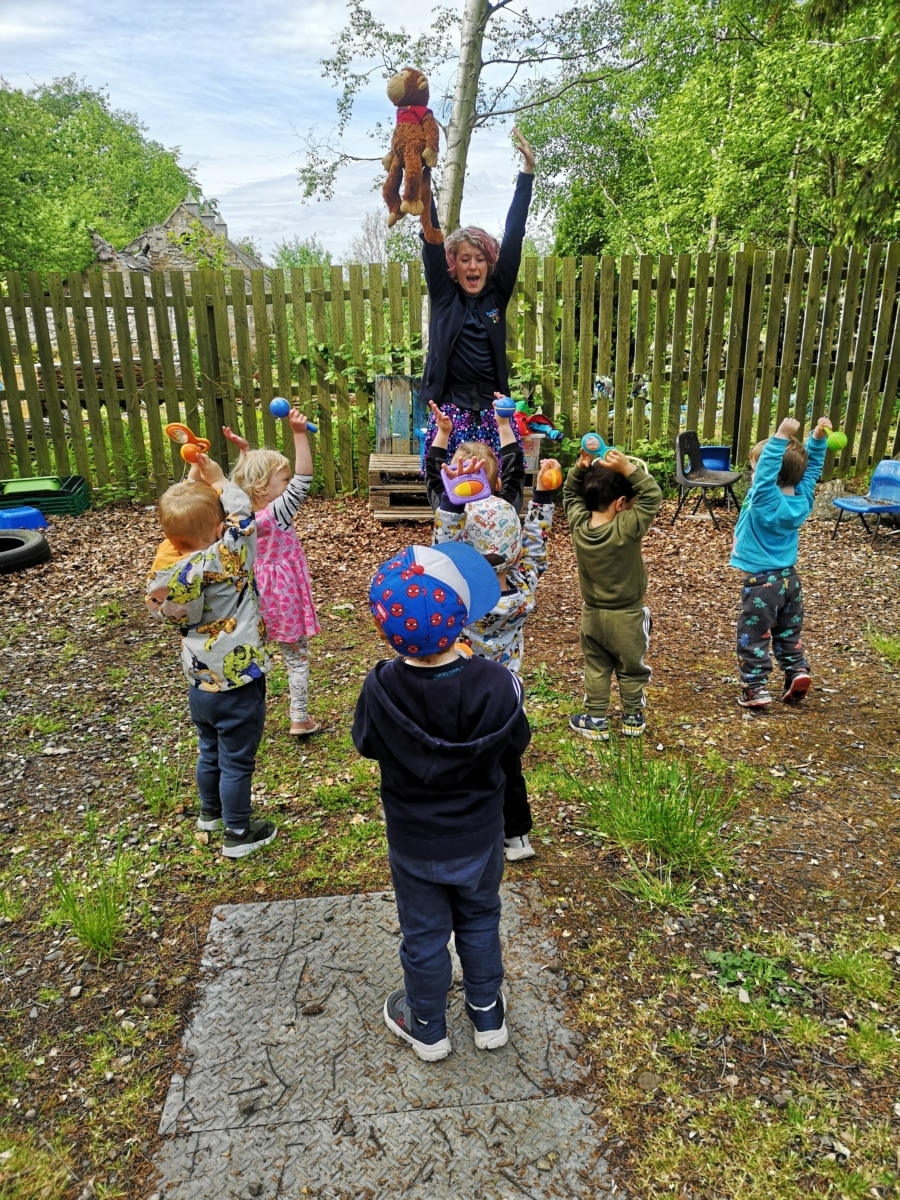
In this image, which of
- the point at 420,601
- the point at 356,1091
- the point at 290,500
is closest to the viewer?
the point at 420,601

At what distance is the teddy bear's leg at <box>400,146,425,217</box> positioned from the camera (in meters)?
3.63

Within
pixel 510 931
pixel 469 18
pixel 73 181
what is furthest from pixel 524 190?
pixel 73 181

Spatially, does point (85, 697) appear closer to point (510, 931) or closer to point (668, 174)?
point (510, 931)

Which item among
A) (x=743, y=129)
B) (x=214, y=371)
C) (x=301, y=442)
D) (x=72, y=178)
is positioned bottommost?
(x=301, y=442)

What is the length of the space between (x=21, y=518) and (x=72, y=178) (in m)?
60.3

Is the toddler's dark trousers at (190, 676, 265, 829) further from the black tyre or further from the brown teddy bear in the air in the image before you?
the black tyre

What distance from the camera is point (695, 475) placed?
782 cm

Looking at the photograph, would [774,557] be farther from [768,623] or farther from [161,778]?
[161,778]

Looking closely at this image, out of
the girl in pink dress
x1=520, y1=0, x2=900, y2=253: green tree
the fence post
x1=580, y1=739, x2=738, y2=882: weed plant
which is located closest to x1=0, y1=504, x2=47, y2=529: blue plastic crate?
the fence post

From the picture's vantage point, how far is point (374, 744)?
1.90 m

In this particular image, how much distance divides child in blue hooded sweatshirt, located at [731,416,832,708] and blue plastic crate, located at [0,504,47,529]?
6.50 metres

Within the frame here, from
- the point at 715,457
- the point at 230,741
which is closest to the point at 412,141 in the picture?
the point at 230,741

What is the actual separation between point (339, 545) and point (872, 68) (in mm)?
9455

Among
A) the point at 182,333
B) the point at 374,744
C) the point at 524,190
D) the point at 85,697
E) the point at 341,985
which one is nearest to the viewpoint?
the point at 374,744
